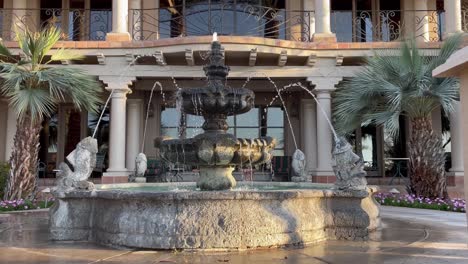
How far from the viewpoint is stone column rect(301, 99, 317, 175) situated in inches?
615

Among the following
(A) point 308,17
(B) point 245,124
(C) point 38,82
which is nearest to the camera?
(C) point 38,82

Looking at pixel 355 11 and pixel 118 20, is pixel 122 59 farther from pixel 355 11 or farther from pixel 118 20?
pixel 355 11

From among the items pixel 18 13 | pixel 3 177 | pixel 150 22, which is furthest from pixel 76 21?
pixel 3 177

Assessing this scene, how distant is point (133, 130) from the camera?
1523cm

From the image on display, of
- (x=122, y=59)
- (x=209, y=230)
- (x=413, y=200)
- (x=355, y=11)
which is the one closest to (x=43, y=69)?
(x=122, y=59)

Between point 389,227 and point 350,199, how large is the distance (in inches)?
55.8

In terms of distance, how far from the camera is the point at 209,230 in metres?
5.32

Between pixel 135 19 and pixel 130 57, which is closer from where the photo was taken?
pixel 130 57

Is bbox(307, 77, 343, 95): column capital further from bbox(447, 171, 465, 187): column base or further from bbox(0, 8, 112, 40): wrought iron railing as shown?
bbox(0, 8, 112, 40): wrought iron railing

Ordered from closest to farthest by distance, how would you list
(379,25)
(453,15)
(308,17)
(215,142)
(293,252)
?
1. (293,252)
2. (215,142)
3. (453,15)
4. (308,17)
5. (379,25)

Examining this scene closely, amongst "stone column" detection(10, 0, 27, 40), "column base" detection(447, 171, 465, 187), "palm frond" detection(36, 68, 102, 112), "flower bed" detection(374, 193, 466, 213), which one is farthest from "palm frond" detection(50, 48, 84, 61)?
"column base" detection(447, 171, 465, 187)

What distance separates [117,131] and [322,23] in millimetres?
6784

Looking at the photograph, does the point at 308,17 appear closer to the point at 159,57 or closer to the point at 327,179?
the point at 159,57

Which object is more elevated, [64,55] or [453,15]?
[453,15]
